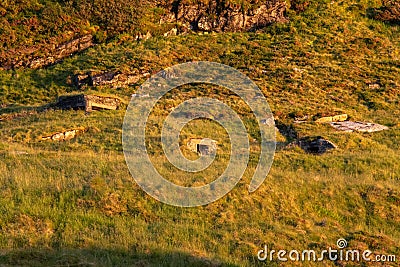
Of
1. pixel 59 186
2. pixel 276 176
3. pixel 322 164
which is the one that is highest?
pixel 59 186

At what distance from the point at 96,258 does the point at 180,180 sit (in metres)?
5.65

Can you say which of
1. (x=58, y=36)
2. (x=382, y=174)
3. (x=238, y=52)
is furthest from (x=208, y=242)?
(x=58, y=36)

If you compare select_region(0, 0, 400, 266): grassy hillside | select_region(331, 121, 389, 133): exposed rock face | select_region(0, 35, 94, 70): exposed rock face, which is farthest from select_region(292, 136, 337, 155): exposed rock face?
select_region(0, 35, 94, 70): exposed rock face

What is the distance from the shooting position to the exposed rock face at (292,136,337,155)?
23703mm

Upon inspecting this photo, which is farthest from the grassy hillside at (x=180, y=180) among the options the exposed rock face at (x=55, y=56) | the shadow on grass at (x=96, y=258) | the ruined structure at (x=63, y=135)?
the exposed rock face at (x=55, y=56)

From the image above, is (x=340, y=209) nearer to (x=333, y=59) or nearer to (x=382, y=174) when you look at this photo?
(x=382, y=174)

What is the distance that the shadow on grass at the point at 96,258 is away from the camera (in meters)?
8.80

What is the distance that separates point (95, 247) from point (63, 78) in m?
31.4

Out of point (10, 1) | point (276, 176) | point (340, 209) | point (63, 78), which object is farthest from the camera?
point (10, 1)

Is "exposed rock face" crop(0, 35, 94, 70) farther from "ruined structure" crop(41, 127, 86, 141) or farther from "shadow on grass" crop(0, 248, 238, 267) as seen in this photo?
"shadow on grass" crop(0, 248, 238, 267)

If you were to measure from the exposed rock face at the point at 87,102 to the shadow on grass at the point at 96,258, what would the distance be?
20354 mm

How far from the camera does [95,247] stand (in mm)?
9680

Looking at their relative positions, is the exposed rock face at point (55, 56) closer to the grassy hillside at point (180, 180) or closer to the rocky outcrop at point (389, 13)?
the grassy hillside at point (180, 180)

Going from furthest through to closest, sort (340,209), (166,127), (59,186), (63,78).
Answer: (63,78), (166,127), (340,209), (59,186)
